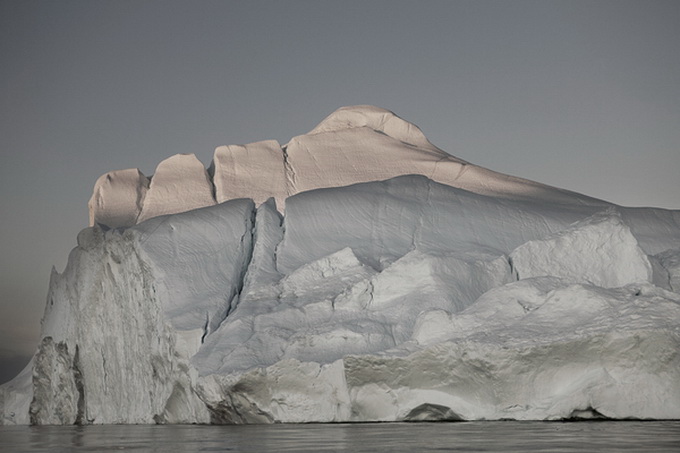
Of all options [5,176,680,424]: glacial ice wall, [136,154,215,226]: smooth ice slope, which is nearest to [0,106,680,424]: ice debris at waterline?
[5,176,680,424]: glacial ice wall

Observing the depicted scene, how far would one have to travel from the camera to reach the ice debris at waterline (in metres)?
16.3

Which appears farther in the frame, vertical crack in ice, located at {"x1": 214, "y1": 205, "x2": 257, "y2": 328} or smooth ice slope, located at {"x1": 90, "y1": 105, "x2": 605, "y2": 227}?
smooth ice slope, located at {"x1": 90, "y1": 105, "x2": 605, "y2": 227}

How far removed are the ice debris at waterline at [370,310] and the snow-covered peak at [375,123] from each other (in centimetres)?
512

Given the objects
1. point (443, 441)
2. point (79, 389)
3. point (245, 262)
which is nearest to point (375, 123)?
point (245, 262)

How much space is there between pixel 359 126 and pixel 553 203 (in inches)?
464

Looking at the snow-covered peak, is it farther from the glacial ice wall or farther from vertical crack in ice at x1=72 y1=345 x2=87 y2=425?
vertical crack in ice at x1=72 y1=345 x2=87 y2=425

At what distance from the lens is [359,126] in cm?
3872

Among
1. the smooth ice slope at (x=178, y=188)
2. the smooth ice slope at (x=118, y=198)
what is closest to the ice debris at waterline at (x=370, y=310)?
the smooth ice slope at (x=178, y=188)

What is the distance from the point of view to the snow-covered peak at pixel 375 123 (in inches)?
1511

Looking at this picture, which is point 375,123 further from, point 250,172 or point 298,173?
point 250,172

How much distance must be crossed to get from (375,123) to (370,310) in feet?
65.7

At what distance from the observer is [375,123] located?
39531 millimetres

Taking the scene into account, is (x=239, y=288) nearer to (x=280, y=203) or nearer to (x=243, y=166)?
(x=280, y=203)

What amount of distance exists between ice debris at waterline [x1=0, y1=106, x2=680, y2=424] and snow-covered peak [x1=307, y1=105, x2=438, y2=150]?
5.12 m
